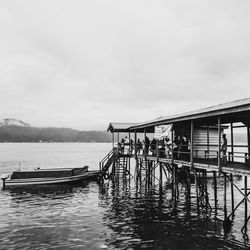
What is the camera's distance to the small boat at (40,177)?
101ft

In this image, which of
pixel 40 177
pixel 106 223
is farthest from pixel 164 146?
pixel 40 177

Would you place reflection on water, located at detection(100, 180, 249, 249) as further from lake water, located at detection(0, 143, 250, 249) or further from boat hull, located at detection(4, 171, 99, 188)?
boat hull, located at detection(4, 171, 99, 188)

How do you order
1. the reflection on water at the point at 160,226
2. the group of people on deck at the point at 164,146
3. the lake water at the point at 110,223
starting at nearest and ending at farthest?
the reflection on water at the point at 160,226
the lake water at the point at 110,223
the group of people on deck at the point at 164,146

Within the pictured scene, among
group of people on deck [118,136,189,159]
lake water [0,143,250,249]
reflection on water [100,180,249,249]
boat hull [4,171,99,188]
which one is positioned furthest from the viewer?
boat hull [4,171,99,188]

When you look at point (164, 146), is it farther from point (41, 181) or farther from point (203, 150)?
point (41, 181)

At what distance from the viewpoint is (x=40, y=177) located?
105 ft

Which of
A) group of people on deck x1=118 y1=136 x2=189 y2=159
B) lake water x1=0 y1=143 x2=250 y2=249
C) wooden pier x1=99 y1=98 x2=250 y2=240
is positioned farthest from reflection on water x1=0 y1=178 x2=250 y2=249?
group of people on deck x1=118 y1=136 x2=189 y2=159

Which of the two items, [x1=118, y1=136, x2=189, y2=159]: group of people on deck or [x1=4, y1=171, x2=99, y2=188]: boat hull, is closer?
[x1=118, y1=136, x2=189, y2=159]: group of people on deck

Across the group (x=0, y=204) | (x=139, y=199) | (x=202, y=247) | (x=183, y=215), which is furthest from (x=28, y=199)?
(x=202, y=247)

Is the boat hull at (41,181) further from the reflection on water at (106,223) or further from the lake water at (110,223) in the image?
the reflection on water at (106,223)

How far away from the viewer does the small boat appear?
3077cm

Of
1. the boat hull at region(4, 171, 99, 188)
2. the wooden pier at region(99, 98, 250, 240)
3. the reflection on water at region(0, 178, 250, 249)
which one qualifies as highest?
the wooden pier at region(99, 98, 250, 240)

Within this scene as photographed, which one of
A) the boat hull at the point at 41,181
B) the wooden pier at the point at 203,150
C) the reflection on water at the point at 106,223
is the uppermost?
the wooden pier at the point at 203,150

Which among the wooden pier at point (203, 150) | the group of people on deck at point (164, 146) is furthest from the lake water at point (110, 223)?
the group of people on deck at point (164, 146)
